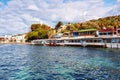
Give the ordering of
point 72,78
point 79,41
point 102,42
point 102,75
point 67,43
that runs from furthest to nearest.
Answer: point 67,43 < point 79,41 < point 102,42 < point 102,75 < point 72,78

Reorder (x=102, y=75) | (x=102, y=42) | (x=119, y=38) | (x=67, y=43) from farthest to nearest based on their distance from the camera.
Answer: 1. (x=67, y=43)
2. (x=102, y=42)
3. (x=119, y=38)
4. (x=102, y=75)

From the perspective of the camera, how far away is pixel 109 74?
3509 cm

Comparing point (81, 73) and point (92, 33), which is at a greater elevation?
point (92, 33)

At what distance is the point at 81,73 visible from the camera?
119 ft

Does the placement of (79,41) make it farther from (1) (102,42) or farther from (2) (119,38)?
(2) (119,38)

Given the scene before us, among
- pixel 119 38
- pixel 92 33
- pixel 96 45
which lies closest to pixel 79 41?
pixel 92 33

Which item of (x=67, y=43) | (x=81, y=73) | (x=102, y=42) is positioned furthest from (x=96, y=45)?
(x=81, y=73)

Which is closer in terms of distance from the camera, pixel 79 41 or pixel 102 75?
pixel 102 75

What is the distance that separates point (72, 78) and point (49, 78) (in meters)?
3.56

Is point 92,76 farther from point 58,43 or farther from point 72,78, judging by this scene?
point 58,43

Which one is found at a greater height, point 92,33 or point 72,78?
point 92,33

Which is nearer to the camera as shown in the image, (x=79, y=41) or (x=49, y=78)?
(x=49, y=78)

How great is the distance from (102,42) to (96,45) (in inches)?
157

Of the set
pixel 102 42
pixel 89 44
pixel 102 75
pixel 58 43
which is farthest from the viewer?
pixel 58 43
